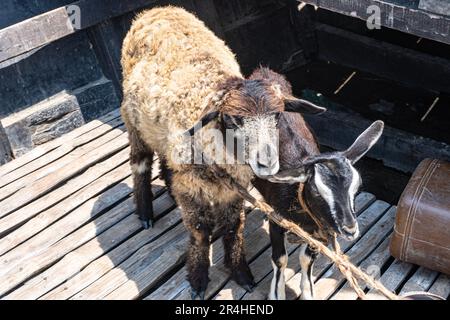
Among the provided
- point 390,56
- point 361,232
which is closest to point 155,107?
point 361,232

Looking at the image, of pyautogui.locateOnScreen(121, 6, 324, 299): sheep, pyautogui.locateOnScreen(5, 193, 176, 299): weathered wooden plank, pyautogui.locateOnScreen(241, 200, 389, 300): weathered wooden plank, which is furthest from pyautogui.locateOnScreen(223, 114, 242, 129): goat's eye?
pyautogui.locateOnScreen(5, 193, 176, 299): weathered wooden plank

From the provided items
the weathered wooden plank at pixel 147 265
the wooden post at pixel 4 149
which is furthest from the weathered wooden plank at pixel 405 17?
the wooden post at pixel 4 149

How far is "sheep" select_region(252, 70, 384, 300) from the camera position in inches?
150

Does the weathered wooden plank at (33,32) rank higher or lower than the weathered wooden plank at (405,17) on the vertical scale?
higher

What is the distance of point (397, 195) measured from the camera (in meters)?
7.00

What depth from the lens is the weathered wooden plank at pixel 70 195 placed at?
5.74 meters

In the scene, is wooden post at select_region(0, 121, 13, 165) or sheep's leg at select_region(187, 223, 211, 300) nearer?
sheep's leg at select_region(187, 223, 211, 300)

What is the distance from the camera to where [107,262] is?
532 cm

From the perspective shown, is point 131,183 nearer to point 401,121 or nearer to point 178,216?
point 178,216

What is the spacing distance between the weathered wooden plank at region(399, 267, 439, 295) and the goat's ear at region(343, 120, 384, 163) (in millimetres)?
1611

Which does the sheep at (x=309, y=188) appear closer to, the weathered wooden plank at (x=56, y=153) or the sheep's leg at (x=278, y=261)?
the sheep's leg at (x=278, y=261)

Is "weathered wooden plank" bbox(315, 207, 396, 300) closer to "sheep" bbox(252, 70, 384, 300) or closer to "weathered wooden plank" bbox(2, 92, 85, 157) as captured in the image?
"sheep" bbox(252, 70, 384, 300)

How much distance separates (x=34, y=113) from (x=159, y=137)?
2494mm

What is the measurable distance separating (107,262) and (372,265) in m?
2.44
